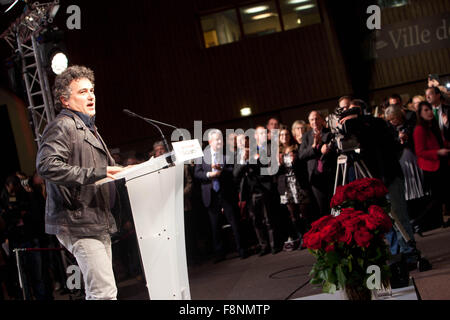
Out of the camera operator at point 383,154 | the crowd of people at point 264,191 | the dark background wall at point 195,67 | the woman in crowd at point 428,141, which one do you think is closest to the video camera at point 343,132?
the camera operator at point 383,154

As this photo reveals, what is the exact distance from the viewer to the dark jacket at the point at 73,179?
203 centimetres

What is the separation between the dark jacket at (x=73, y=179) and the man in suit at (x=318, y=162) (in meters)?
2.61

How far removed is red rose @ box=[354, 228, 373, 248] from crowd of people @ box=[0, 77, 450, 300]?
1892 mm

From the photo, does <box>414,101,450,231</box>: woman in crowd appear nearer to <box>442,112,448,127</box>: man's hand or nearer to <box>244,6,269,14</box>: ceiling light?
<box>442,112,448,127</box>: man's hand

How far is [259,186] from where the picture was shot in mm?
5211

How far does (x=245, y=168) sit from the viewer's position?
17.0ft

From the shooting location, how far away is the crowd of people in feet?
14.0

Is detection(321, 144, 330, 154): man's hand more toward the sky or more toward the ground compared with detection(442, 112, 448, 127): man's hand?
more toward the ground

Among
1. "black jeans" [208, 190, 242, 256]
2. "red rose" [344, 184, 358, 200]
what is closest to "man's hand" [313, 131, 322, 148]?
"black jeans" [208, 190, 242, 256]

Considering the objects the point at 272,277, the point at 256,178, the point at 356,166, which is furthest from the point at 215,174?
the point at 356,166

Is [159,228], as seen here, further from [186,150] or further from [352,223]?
[352,223]

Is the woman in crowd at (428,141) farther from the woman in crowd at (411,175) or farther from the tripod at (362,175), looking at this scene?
the tripod at (362,175)

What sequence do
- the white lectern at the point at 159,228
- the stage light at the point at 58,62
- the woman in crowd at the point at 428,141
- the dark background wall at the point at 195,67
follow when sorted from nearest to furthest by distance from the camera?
1. the white lectern at the point at 159,228
2. the woman in crowd at the point at 428,141
3. the stage light at the point at 58,62
4. the dark background wall at the point at 195,67
